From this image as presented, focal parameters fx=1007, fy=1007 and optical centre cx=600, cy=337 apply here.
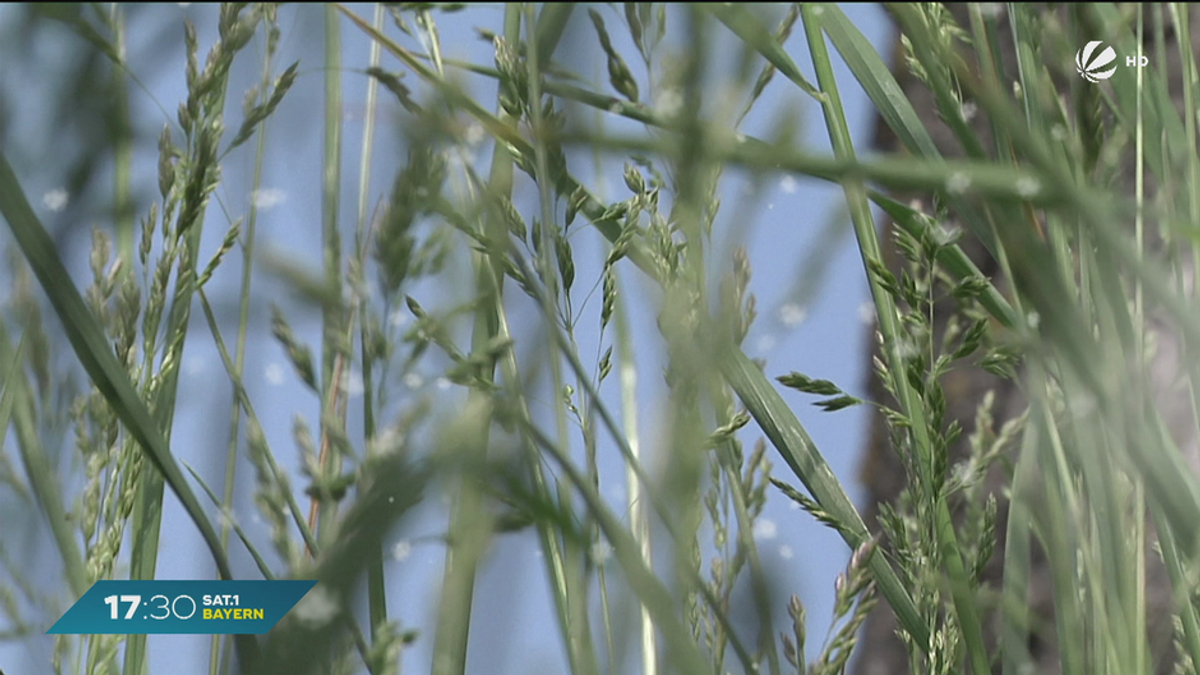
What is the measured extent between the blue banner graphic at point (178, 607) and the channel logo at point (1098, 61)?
0.32 metres

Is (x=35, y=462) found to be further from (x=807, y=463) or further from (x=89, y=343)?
Answer: (x=807, y=463)

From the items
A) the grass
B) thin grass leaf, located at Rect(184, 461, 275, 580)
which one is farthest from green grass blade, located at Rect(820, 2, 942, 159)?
thin grass leaf, located at Rect(184, 461, 275, 580)

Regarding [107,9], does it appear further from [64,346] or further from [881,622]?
[881,622]

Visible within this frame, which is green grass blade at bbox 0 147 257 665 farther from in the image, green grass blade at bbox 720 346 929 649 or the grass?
green grass blade at bbox 720 346 929 649

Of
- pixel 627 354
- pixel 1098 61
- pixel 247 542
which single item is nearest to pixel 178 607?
pixel 247 542

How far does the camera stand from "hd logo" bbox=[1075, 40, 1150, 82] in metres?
0.36

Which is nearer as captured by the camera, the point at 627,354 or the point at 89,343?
the point at 89,343

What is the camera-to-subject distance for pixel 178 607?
28 centimetres

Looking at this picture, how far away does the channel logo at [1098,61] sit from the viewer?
1.18 ft

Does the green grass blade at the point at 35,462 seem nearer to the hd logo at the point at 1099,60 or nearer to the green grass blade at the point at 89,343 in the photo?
the green grass blade at the point at 89,343

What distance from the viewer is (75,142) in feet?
0.76

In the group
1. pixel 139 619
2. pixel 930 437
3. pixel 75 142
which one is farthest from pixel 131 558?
pixel 930 437

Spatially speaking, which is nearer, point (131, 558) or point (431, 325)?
point (431, 325)

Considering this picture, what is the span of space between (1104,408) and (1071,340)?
4cm
